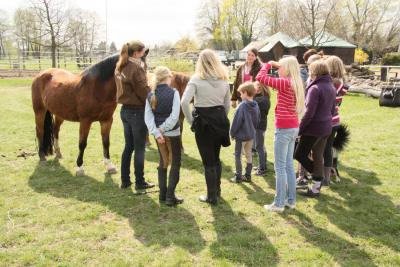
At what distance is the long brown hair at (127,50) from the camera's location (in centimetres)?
449

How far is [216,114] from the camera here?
161 inches

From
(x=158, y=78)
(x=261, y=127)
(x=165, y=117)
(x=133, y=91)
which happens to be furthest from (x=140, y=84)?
(x=261, y=127)

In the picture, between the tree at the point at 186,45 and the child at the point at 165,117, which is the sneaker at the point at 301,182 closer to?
the child at the point at 165,117

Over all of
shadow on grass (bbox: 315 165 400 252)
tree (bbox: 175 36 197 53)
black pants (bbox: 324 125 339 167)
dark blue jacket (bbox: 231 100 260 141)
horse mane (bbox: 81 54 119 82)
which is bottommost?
shadow on grass (bbox: 315 165 400 252)

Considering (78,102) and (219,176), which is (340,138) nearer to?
(219,176)

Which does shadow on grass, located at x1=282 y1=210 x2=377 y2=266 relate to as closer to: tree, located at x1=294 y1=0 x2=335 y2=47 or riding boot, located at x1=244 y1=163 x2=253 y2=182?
riding boot, located at x1=244 y1=163 x2=253 y2=182

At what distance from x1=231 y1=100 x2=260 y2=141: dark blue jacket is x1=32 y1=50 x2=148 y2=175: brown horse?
5.67 feet

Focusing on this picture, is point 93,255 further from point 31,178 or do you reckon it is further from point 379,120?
point 379,120

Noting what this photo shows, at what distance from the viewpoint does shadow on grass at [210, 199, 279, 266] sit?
3.25 meters

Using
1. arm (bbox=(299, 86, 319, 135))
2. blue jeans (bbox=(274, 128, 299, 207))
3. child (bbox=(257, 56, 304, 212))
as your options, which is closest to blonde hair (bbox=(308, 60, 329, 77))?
arm (bbox=(299, 86, 319, 135))

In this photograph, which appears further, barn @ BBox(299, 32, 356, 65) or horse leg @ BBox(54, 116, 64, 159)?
barn @ BBox(299, 32, 356, 65)

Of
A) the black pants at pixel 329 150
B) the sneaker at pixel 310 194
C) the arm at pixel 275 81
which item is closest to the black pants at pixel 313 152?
the sneaker at pixel 310 194

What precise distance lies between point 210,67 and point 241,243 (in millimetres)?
1925

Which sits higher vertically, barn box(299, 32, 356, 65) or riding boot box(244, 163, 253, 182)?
barn box(299, 32, 356, 65)
